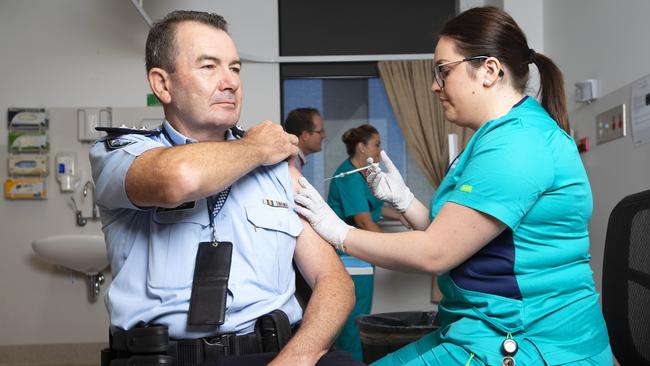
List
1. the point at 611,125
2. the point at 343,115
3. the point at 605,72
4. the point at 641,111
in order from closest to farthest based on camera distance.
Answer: the point at 641,111 → the point at 611,125 → the point at 605,72 → the point at 343,115

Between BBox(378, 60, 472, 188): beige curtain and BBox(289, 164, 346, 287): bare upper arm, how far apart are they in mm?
3526

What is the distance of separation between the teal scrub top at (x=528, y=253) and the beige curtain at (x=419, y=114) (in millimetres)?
3596

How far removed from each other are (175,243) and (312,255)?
0.33 meters

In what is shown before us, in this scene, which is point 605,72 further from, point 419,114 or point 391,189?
point 419,114

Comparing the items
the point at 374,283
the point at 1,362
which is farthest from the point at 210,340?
the point at 1,362

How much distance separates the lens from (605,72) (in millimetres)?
3164

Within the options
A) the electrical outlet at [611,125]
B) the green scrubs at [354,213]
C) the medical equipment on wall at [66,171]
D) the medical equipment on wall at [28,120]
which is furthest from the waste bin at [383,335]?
the medical equipment on wall at [28,120]

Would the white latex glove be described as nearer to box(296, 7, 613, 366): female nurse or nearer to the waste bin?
box(296, 7, 613, 366): female nurse

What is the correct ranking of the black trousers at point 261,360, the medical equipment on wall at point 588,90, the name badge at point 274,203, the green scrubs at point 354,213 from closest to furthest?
the black trousers at point 261,360, the name badge at point 274,203, the medical equipment on wall at point 588,90, the green scrubs at point 354,213

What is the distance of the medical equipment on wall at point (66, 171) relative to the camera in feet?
15.1

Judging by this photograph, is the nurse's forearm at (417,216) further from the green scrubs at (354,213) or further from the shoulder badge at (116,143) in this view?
the green scrubs at (354,213)

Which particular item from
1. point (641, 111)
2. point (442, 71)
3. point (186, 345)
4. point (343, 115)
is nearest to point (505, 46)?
point (442, 71)

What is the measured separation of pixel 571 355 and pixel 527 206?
32 cm

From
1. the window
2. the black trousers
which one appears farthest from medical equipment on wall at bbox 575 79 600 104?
the black trousers
